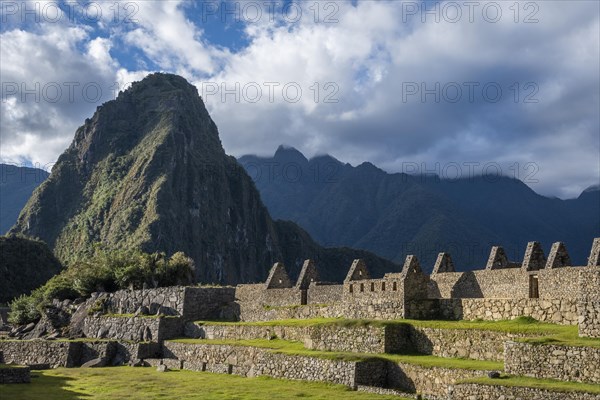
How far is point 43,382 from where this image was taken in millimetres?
25156

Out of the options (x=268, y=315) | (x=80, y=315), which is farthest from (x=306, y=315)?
(x=80, y=315)

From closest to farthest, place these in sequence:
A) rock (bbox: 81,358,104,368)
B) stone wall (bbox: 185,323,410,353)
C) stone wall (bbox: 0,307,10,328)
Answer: stone wall (bbox: 185,323,410,353) → rock (bbox: 81,358,104,368) → stone wall (bbox: 0,307,10,328)

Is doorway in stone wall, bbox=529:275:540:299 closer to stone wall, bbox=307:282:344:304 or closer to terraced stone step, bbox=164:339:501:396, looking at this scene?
terraced stone step, bbox=164:339:501:396

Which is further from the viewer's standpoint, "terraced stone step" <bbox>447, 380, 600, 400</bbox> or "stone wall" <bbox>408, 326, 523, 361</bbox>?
"stone wall" <bbox>408, 326, 523, 361</bbox>

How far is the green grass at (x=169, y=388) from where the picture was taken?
19.7 meters

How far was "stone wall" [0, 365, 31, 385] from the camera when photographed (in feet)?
79.8

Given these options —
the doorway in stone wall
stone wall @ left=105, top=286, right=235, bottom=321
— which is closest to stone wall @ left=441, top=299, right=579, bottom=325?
the doorway in stone wall

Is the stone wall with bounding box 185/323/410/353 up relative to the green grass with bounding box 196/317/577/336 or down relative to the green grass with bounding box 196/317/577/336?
down

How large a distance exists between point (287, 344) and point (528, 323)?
373 inches

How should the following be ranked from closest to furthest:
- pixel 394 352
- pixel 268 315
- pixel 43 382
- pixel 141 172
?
pixel 394 352 < pixel 43 382 < pixel 268 315 < pixel 141 172

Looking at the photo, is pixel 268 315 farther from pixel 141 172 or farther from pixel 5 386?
pixel 141 172

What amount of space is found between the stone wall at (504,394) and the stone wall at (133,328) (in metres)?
20.6

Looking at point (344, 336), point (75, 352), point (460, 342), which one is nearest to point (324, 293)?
point (344, 336)

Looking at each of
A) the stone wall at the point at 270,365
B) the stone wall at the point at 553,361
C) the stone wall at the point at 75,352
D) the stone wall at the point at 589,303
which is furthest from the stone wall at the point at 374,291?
the stone wall at the point at 75,352
